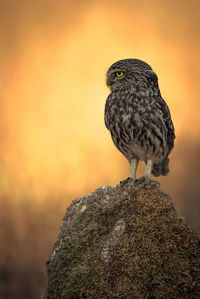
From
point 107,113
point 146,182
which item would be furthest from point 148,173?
point 107,113

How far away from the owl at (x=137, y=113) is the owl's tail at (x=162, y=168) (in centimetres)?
54

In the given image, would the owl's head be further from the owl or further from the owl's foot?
the owl's foot

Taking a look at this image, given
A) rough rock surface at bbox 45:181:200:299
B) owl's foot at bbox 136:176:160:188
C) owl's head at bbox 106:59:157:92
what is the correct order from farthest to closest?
owl's head at bbox 106:59:157:92
owl's foot at bbox 136:176:160:188
rough rock surface at bbox 45:181:200:299

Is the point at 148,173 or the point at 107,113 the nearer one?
the point at 148,173

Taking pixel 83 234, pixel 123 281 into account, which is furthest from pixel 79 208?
pixel 123 281

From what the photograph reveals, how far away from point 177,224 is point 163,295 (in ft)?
2.36

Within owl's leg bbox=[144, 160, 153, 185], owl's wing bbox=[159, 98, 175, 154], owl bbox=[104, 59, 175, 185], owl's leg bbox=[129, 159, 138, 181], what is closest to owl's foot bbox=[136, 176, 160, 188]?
owl's leg bbox=[144, 160, 153, 185]

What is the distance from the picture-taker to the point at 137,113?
4363 mm

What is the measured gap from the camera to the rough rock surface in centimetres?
320

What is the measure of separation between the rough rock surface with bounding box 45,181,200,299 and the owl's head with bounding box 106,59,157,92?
57.4 inches

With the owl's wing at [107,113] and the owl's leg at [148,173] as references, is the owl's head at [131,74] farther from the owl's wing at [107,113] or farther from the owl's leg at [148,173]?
the owl's leg at [148,173]

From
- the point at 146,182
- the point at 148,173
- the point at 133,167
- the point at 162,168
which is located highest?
the point at 162,168

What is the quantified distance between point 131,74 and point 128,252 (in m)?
2.36

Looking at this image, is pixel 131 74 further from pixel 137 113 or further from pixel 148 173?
pixel 148 173
